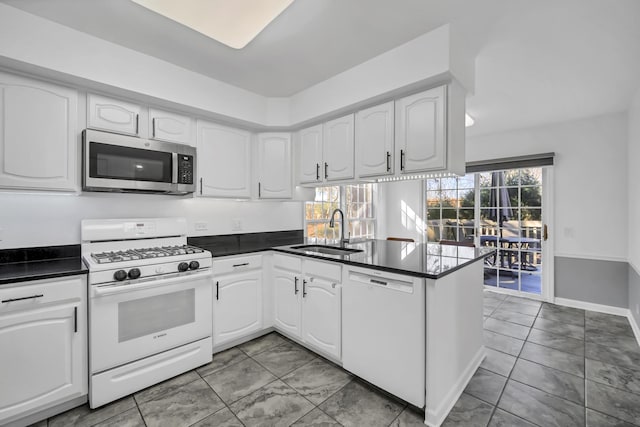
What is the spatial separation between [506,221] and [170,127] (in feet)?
15.2

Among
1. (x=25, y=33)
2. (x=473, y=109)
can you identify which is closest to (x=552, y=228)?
(x=473, y=109)

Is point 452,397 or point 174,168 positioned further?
point 174,168

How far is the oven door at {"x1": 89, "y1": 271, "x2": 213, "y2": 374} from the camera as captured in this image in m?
1.84

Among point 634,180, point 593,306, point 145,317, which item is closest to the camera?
point 145,317

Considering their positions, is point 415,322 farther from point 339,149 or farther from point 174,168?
point 174,168

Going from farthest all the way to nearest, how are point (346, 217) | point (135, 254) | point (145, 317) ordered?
point (346, 217) < point (135, 254) < point (145, 317)

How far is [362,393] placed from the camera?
6.44 feet

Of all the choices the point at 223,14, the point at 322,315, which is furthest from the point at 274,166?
the point at 322,315

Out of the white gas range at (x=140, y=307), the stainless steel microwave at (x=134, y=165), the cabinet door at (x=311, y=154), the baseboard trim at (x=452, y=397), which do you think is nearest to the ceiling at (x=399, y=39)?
the cabinet door at (x=311, y=154)

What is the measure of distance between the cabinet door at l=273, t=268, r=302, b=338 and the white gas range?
26.2 inches

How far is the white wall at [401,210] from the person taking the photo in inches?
205

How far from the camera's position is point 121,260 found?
Answer: 1942 millimetres

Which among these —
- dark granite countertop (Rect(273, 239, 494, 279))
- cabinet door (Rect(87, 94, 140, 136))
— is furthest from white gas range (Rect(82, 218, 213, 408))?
dark granite countertop (Rect(273, 239, 494, 279))

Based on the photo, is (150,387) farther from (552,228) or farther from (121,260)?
(552,228)
